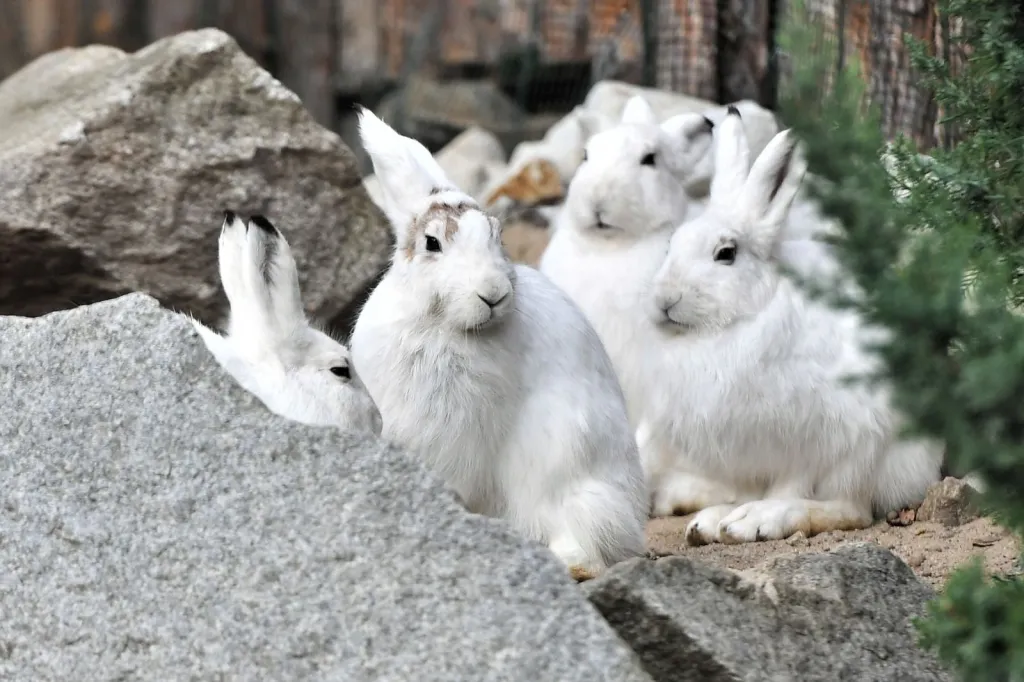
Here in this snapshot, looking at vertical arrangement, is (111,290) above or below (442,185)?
below

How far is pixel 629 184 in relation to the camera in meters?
5.79

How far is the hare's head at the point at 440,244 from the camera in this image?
157 inches

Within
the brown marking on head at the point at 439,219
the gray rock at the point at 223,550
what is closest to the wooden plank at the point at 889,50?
the brown marking on head at the point at 439,219

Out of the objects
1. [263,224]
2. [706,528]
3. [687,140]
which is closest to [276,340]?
Result: [263,224]

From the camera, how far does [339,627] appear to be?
9.34 ft

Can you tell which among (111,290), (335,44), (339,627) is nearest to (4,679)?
(339,627)

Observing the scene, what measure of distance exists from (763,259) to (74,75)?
3.15 meters

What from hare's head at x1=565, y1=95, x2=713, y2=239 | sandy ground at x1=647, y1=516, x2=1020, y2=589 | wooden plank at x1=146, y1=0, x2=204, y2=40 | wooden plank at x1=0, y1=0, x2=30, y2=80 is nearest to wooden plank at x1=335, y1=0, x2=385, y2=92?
wooden plank at x1=146, y1=0, x2=204, y2=40

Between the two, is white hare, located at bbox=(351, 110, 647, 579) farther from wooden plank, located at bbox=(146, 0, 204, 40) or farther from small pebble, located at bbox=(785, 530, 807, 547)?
wooden plank, located at bbox=(146, 0, 204, 40)

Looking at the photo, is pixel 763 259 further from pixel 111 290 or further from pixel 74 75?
pixel 74 75

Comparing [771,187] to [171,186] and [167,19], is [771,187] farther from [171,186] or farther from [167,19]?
[167,19]

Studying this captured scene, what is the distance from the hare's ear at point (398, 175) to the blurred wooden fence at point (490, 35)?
2.44 metres

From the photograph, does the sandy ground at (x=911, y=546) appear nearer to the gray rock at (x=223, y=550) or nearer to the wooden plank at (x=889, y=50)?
→ the gray rock at (x=223, y=550)

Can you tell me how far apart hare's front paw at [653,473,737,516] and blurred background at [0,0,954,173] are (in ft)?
5.52
